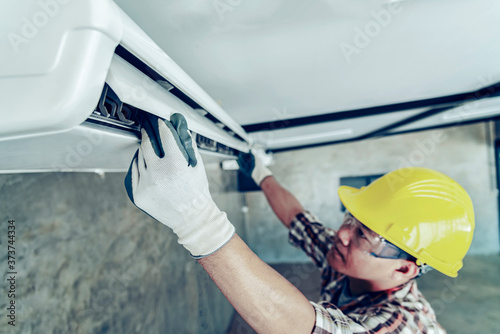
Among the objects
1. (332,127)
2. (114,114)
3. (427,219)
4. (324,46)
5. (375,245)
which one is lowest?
(375,245)

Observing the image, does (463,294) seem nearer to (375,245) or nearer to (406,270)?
(406,270)

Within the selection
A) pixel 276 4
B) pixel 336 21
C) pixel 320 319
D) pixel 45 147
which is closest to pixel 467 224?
pixel 320 319

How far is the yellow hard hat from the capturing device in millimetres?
1047

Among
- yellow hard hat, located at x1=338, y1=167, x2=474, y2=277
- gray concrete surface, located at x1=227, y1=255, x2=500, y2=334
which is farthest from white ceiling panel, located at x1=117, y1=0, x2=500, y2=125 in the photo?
gray concrete surface, located at x1=227, y1=255, x2=500, y2=334

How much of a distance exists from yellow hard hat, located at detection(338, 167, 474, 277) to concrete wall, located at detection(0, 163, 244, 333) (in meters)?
1.26

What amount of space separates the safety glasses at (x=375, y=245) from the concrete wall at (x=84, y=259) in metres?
1.22

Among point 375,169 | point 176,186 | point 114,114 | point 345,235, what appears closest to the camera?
point 114,114

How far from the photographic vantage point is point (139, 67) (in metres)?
0.46

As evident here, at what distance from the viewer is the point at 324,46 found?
87 cm

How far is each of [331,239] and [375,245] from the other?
0.42 meters

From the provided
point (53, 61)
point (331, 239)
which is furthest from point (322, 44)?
point (331, 239)

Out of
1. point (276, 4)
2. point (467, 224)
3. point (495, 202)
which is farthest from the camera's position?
point (495, 202)

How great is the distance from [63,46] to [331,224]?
5.41 meters

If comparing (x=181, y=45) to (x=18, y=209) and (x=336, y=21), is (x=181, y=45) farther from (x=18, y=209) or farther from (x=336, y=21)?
(x=18, y=209)
